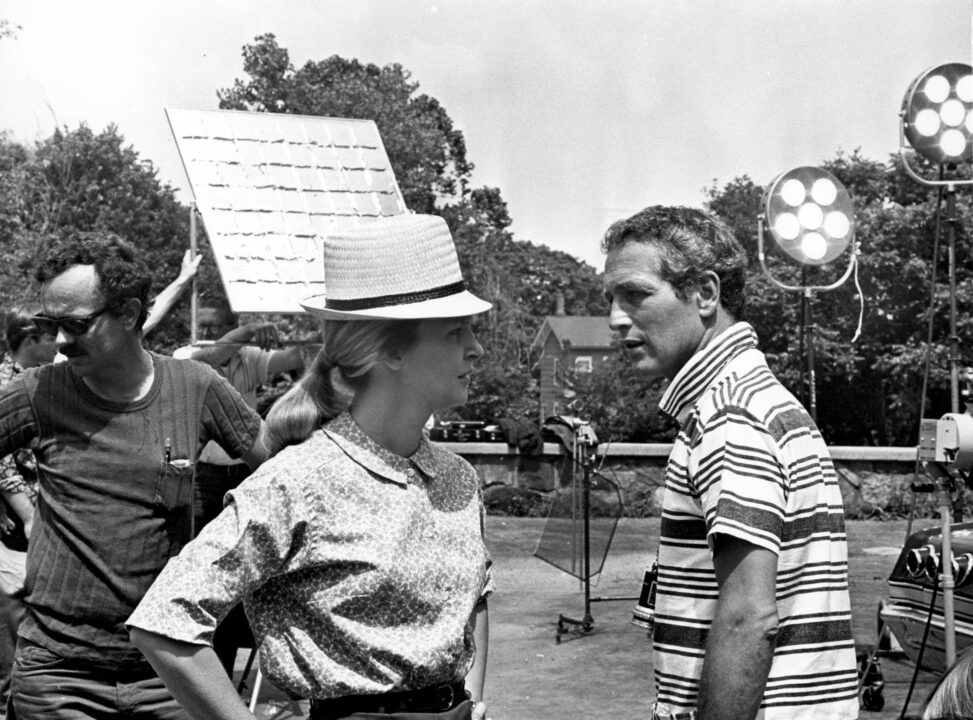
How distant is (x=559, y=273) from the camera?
88.8 m

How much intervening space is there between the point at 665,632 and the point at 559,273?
86932 mm

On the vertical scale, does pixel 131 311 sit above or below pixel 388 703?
above

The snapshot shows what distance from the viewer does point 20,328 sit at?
4832 millimetres

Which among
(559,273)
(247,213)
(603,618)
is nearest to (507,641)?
(603,618)

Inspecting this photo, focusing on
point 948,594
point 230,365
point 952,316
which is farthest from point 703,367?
point 952,316

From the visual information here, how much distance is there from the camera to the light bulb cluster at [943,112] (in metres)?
7.22

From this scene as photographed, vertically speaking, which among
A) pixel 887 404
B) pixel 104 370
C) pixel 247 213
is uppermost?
pixel 247 213

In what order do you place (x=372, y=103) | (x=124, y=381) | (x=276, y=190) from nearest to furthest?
1. (x=124, y=381)
2. (x=276, y=190)
3. (x=372, y=103)

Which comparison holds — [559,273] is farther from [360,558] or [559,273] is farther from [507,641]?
[360,558]

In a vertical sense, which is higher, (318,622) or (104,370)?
(104,370)

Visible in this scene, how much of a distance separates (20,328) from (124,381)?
75.1 inches

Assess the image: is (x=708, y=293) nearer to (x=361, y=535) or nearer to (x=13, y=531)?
(x=361, y=535)

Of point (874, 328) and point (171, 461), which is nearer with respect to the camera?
point (171, 461)

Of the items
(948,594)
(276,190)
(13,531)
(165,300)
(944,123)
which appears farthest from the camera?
(944,123)
